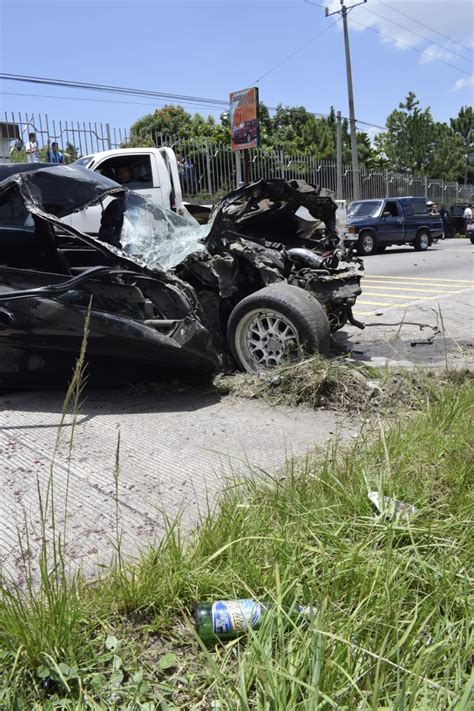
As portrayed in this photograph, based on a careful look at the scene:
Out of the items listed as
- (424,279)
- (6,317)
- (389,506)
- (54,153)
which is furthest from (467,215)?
(389,506)

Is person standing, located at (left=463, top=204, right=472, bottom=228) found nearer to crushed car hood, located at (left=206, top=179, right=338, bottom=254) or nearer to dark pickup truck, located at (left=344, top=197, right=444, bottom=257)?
dark pickup truck, located at (left=344, top=197, right=444, bottom=257)

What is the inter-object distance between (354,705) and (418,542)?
2.93 feet

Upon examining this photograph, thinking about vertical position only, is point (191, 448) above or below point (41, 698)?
above

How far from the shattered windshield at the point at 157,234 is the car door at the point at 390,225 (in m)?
16.3

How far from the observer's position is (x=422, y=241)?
22.2m

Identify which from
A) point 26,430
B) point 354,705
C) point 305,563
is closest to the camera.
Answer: point 354,705

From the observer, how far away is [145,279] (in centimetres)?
446

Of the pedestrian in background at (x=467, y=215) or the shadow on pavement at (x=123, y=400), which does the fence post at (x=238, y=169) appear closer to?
the pedestrian in background at (x=467, y=215)

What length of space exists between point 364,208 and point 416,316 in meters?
14.4

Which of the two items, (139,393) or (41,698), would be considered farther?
(139,393)

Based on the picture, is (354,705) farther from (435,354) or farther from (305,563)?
(435,354)

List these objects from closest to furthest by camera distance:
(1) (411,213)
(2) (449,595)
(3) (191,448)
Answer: (2) (449,595) → (3) (191,448) → (1) (411,213)

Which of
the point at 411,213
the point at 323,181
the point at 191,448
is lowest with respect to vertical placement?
the point at 191,448

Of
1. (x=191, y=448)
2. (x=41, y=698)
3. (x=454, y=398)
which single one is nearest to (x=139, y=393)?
(x=191, y=448)
